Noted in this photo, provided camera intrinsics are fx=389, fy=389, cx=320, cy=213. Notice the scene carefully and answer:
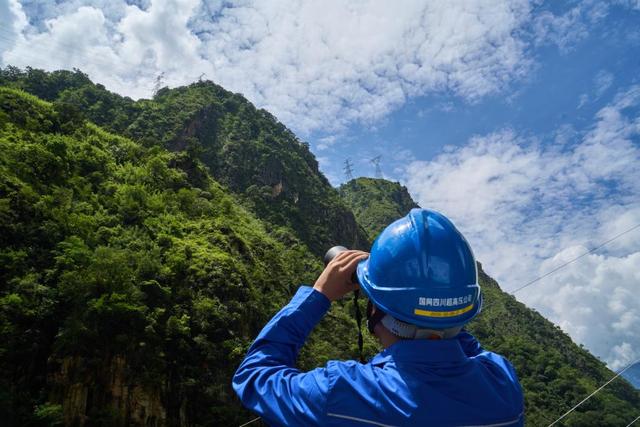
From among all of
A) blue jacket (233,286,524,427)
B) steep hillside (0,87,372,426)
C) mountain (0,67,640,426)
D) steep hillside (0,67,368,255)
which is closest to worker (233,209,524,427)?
blue jacket (233,286,524,427)

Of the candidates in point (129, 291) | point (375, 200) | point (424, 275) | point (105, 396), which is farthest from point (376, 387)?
point (375, 200)

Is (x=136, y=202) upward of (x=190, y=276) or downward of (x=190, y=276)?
upward

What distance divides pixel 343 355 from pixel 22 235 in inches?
712

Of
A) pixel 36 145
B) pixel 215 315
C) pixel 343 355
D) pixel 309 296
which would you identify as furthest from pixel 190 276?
pixel 309 296

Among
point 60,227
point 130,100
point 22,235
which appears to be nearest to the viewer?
point 22,235

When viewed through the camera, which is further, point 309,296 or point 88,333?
Answer: point 88,333

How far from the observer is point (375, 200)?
297 ft

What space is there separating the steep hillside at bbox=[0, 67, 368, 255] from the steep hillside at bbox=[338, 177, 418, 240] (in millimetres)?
16232

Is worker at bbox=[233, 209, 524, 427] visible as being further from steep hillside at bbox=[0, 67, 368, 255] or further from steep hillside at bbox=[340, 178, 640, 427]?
steep hillside at bbox=[0, 67, 368, 255]

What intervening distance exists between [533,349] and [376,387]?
5805 cm

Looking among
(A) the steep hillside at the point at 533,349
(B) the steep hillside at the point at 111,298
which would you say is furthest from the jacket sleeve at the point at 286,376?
(B) the steep hillside at the point at 111,298

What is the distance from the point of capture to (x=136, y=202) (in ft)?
82.2

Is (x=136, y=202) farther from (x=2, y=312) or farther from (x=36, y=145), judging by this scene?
(x=2, y=312)

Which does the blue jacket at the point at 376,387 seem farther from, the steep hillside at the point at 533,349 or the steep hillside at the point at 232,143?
the steep hillside at the point at 232,143
